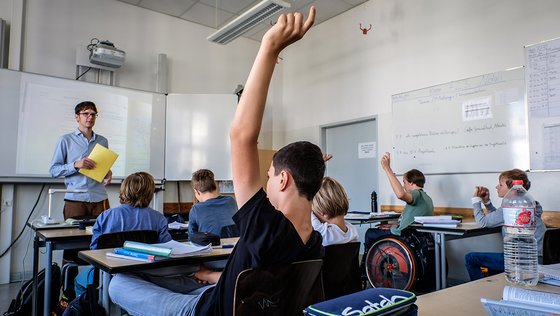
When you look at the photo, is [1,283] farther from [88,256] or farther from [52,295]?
[88,256]

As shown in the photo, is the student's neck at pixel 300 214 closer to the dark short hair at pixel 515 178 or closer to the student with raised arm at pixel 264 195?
the student with raised arm at pixel 264 195

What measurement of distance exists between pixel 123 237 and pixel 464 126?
11.5 ft

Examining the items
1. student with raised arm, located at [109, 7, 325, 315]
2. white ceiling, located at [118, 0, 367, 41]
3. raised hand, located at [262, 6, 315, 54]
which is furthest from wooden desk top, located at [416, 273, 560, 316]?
white ceiling, located at [118, 0, 367, 41]

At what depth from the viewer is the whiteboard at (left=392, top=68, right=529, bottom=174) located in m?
3.66

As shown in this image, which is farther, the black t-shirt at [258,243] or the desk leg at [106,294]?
the desk leg at [106,294]

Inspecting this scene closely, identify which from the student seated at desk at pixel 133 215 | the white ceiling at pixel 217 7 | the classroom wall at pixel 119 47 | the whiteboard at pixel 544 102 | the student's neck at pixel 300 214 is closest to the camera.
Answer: the student's neck at pixel 300 214

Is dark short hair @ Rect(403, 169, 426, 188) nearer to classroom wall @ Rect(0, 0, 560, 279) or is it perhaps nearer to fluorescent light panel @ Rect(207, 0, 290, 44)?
classroom wall @ Rect(0, 0, 560, 279)

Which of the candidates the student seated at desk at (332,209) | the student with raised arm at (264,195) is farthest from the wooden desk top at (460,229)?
the student with raised arm at (264,195)

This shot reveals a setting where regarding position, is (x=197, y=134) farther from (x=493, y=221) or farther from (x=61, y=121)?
(x=493, y=221)

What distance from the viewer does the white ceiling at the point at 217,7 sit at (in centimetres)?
502

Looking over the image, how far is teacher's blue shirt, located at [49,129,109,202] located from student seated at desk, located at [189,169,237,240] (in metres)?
1.29

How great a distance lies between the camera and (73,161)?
3367 millimetres

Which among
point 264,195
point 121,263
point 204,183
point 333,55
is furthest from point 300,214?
point 333,55

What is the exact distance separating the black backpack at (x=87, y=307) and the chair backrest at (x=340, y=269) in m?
0.95
